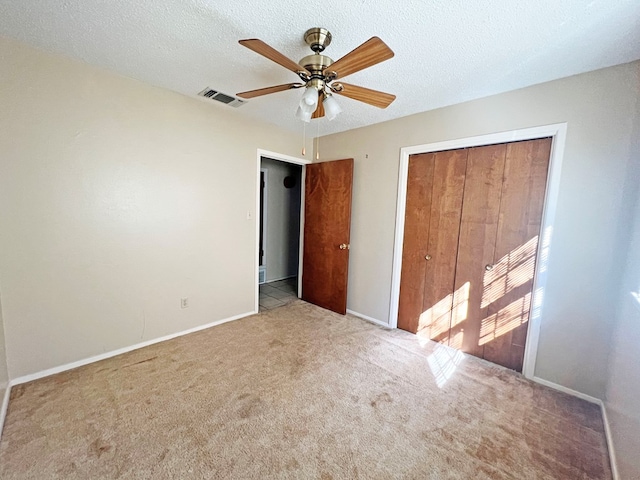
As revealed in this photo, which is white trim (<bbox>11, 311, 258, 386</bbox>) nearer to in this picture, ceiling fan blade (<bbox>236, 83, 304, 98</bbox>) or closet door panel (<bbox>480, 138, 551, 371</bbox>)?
ceiling fan blade (<bbox>236, 83, 304, 98</bbox>)

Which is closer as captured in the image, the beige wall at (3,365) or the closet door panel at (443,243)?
the beige wall at (3,365)

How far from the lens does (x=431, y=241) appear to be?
2758mm

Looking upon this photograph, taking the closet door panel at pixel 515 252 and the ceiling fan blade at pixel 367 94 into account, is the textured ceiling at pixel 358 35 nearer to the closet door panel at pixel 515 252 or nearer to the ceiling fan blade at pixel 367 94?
the ceiling fan blade at pixel 367 94

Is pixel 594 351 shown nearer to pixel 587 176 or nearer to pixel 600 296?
pixel 600 296

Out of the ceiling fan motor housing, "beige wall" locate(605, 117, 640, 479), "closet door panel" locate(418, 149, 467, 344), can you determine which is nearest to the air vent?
the ceiling fan motor housing

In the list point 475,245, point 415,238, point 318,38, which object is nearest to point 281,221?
point 415,238

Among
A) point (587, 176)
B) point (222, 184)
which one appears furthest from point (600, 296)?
point (222, 184)

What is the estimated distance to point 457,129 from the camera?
8.19 feet

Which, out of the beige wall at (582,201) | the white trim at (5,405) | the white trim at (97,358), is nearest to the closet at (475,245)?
the beige wall at (582,201)

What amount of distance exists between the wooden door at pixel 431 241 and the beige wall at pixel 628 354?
108 cm

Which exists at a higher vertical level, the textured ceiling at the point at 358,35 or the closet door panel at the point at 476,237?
the textured ceiling at the point at 358,35

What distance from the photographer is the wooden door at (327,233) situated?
335 centimetres

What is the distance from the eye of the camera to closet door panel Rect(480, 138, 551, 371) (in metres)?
2.14

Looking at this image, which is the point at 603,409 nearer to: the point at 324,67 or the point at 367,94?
the point at 367,94
